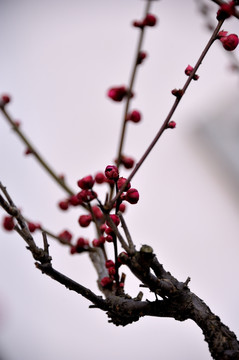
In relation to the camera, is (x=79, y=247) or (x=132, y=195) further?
(x=79, y=247)

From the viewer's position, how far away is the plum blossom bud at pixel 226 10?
278 mm

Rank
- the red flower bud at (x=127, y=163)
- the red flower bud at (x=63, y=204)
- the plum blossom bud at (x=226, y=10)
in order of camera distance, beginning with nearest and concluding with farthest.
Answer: the plum blossom bud at (x=226, y=10), the red flower bud at (x=127, y=163), the red flower bud at (x=63, y=204)

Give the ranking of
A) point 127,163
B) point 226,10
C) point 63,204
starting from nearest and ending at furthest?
point 226,10, point 127,163, point 63,204

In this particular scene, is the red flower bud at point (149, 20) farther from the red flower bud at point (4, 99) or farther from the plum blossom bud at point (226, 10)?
the red flower bud at point (4, 99)

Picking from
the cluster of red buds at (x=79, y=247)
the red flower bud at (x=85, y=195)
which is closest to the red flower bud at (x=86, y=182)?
the red flower bud at (x=85, y=195)

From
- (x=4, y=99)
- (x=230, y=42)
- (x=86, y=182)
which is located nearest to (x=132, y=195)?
(x=86, y=182)

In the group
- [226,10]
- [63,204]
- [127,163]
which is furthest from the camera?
[63,204]

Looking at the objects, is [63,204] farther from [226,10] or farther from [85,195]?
[226,10]

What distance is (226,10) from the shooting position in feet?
0.92

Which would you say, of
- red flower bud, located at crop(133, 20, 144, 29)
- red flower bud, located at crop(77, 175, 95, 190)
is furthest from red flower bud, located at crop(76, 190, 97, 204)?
red flower bud, located at crop(133, 20, 144, 29)

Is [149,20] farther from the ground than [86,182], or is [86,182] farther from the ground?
[149,20]

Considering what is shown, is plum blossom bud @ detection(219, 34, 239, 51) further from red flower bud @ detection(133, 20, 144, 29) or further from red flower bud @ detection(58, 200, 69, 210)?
red flower bud @ detection(58, 200, 69, 210)

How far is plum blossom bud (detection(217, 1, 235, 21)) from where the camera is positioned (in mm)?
278

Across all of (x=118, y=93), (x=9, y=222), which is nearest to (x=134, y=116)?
(x=118, y=93)
